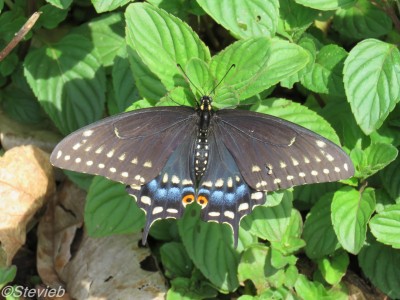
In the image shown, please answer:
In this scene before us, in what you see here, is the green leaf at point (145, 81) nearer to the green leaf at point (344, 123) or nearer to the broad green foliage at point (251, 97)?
the broad green foliage at point (251, 97)

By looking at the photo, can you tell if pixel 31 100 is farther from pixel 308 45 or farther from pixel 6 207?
pixel 308 45

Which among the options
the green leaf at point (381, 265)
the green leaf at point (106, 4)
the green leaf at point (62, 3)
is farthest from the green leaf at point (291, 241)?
the green leaf at point (62, 3)

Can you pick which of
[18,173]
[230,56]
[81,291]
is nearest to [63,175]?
[18,173]

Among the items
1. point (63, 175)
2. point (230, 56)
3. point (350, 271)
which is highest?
point (230, 56)

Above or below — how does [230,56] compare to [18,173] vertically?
above

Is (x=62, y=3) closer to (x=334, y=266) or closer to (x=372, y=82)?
(x=372, y=82)

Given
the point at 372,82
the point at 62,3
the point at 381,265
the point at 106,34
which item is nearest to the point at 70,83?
the point at 106,34
